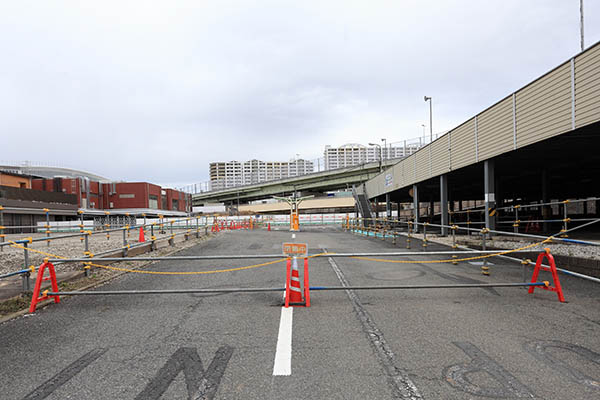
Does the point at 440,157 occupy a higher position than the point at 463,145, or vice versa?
the point at 463,145

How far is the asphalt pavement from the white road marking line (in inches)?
0.9

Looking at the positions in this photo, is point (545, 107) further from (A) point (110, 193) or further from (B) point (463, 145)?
(A) point (110, 193)

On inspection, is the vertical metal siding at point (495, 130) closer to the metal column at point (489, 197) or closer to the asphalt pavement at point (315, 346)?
the metal column at point (489, 197)

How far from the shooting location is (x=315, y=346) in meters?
4.14

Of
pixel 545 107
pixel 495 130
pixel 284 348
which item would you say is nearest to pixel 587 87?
pixel 545 107

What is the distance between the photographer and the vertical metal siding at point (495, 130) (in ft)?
43.4

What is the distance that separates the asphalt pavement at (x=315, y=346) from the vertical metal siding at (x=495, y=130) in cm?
797

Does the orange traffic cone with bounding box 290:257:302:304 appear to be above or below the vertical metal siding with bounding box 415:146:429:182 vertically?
below

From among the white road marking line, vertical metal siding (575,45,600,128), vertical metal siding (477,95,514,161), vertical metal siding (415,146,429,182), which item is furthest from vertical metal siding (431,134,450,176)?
the white road marking line

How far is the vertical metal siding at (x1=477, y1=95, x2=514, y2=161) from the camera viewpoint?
13219 mm

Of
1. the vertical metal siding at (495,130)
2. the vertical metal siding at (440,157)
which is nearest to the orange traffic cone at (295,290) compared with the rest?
the vertical metal siding at (495,130)

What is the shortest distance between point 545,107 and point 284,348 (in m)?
11.9

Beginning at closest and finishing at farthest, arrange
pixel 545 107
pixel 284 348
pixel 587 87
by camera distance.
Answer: pixel 284 348
pixel 587 87
pixel 545 107

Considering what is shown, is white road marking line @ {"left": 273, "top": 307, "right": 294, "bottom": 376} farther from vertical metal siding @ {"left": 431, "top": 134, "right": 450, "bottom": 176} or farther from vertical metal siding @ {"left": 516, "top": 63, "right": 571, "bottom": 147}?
vertical metal siding @ {"left": 431, "top": 134, "right": 450, "bottom": 176}
